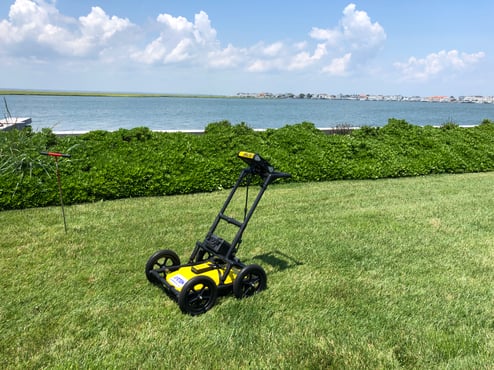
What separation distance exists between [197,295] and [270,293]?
0.82 metres

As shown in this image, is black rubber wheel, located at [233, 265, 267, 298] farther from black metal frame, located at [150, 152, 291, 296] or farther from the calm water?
the calm water

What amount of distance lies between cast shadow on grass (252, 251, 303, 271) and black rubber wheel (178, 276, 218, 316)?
1.18m

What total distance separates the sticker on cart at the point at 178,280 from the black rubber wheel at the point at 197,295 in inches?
5.8

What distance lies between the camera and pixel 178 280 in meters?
3.90

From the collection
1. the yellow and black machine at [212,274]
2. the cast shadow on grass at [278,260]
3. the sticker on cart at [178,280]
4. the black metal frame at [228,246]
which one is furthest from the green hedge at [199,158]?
the sticker on cart at [178,280]

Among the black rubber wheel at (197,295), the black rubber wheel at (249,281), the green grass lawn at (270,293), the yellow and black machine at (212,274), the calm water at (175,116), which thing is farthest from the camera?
the calm water at (175,116)

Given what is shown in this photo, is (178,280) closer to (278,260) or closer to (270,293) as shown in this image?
(270,293)

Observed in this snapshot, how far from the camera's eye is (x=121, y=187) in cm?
774

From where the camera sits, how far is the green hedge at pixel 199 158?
24.1ft

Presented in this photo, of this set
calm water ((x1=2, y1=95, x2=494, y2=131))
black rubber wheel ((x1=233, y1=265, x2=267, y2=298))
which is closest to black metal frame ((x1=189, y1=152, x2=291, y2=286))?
black rubber wheel ((x1=233, y1=265, x2=267, y2=298))

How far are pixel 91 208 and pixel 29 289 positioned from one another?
9.76ft

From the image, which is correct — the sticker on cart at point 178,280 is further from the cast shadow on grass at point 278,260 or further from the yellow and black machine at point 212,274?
the cast shadow on grass at point 278,260

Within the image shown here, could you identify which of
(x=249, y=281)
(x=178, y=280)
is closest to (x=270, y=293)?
(x=249, y=281)

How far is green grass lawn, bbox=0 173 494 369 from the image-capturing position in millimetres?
3230
